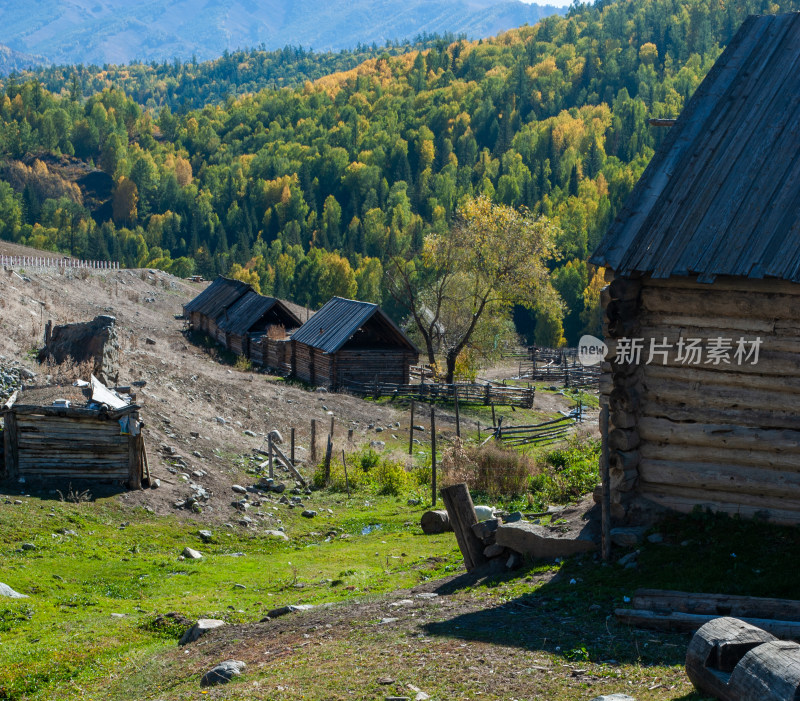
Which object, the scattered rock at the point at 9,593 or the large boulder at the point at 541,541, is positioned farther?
the scattered rock at the point at 9,593

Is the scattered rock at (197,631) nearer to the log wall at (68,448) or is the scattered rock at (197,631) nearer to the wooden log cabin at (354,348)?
the log wall at (68,448)

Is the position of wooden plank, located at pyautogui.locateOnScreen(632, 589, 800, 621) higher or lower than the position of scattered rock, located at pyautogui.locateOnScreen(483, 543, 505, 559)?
higher

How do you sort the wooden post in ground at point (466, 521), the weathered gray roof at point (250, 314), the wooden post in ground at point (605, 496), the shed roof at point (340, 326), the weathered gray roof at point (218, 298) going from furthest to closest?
the weathered gray roof at point (218, 298), the weathered gray roof at point (250, 314), the shed roof at point (340, 326), the wooden post in ground at point (466, 521), the wooden post in ground at point (605, 496)

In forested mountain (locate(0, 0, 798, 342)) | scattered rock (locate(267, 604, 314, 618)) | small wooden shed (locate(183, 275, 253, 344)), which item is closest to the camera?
scattered rock (locate(267, 604, 314, 618))

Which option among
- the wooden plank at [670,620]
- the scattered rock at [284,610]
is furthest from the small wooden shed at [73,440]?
the wooden plank at [670,620]

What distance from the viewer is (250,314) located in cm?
4678

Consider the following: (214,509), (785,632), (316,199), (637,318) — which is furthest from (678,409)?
(316,199)

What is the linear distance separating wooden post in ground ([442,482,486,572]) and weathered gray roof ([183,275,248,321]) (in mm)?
39366

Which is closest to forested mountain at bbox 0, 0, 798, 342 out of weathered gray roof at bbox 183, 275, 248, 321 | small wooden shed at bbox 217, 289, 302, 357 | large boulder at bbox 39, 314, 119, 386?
weathered gray roof at bbox 183, 275, 248, 321

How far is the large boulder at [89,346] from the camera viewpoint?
22547 millimetres

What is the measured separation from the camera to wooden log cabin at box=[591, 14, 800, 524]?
10.2 meters

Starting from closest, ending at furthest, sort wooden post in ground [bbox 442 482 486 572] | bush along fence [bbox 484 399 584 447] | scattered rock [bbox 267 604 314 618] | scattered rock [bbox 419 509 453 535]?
scattered rock [bbox 267 604 314 618], wooden post in ground [bbox 442 482 486 572], scattered rock [bbox 419 509 453 535], bush along fence [bbox 484 399 584 447]

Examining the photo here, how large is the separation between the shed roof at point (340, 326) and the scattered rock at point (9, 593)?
25918 mm

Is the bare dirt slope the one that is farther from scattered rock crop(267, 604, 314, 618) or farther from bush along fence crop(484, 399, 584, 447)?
scattered rock crop(267, 604, 314, 618)
